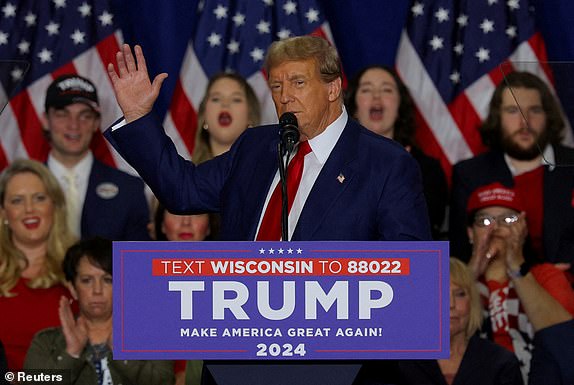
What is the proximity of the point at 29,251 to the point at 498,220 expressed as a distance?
2.13m

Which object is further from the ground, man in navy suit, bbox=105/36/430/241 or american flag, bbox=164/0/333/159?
american flag, bbox=164/0/333/159

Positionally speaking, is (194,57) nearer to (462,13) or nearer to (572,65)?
(462,13)

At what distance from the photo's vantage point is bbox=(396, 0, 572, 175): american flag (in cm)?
659

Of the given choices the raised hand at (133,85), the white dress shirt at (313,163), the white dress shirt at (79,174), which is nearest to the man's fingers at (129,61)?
the raised hand at (133,85)

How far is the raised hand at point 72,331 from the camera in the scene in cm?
531

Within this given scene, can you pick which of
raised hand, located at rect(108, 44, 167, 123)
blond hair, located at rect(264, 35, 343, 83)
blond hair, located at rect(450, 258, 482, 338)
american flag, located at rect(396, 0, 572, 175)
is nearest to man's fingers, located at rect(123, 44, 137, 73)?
raised hand, located at rect(108, 44, 167, 123)

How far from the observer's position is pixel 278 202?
11.2 ft

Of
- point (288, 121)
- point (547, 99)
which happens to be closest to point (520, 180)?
point (547, 99)

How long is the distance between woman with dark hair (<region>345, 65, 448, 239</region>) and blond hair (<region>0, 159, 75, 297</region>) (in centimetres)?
142

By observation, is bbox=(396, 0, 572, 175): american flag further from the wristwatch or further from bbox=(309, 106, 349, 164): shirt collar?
bbox=(309, 106, 349, 164): shirt collar

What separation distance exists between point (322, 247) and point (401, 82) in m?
3.41

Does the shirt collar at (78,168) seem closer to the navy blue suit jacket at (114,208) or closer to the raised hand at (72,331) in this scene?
the navy blue suit jacket at (114,208)

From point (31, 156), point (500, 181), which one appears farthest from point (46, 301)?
point (500, 181)

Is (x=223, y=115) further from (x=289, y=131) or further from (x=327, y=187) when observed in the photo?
(x=289, y=131)
